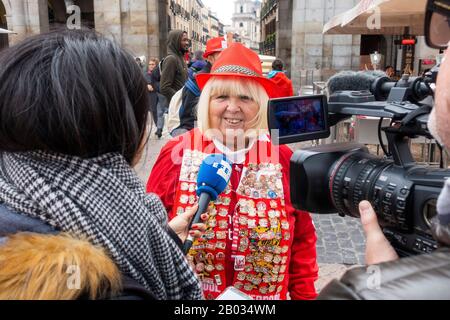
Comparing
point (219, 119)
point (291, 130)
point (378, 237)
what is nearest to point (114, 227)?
point (378, 237)

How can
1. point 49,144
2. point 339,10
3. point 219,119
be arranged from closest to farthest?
point 49,144
point 219,119
point 339,10

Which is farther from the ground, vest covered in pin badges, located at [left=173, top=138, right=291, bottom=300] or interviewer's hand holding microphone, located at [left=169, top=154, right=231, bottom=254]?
interviewer's hand holding microphone, located at [left=169, top=154, right=231, bottom=254]

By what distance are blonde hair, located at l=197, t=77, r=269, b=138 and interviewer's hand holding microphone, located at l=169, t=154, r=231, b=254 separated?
1.30 ft

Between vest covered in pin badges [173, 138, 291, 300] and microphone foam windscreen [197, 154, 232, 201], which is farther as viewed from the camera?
vest covered in pin badges [173, 138, 291, 300]

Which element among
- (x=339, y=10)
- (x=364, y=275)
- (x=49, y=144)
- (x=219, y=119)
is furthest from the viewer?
(x=339, y=10)

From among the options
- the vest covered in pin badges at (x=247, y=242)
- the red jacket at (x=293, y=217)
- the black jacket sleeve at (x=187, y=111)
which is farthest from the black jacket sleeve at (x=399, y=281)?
the black jacket sleeve at (x=187, y=111)

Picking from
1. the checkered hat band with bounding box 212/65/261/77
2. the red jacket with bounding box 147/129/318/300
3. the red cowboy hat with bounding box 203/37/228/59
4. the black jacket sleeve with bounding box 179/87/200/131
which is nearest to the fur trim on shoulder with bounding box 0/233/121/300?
the red jacket with bounding box 147/129/318/300

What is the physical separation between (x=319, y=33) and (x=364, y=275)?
16.9 m

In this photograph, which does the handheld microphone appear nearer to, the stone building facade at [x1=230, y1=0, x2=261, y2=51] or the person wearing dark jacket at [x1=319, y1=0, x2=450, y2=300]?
the person wearing dark jacket at [x1=319, y1=0, x2=450, y2=300]

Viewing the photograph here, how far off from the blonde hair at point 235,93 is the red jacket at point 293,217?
15 cm

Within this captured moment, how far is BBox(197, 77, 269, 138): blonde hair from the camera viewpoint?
2361 millimetres

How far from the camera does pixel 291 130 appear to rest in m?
1.71

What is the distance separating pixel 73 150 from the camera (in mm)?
1074
